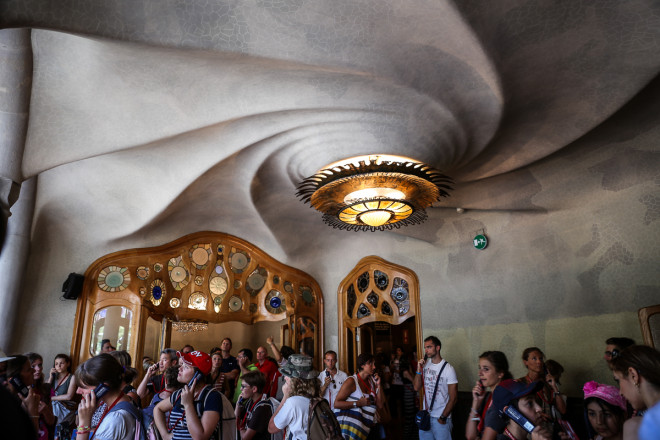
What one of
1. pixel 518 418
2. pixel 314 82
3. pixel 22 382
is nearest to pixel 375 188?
pixel 314 82

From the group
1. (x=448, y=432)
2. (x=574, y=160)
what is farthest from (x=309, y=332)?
(x=574, y=160)

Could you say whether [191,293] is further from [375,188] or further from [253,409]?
[253,409]

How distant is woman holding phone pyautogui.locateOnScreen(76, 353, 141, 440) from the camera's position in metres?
2.66

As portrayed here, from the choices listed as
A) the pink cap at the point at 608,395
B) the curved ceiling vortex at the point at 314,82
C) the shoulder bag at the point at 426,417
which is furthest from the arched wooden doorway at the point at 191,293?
the pink cap at the point at 608,395

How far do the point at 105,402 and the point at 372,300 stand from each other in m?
7.03

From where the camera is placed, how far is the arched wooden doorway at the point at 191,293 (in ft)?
25.5

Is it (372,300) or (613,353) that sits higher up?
(372,300)

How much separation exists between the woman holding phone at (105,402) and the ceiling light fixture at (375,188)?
3.61 m

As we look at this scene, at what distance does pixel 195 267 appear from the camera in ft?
29.2

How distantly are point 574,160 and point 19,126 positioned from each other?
694 centimetres

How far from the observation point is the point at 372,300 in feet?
31.0

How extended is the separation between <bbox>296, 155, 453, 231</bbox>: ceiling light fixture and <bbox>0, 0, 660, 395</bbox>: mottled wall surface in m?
0.27

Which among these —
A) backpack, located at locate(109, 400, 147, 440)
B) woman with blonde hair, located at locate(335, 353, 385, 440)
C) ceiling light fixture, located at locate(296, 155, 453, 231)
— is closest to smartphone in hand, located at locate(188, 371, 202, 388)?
backpack, located at locate(109, 400, 147, 440)

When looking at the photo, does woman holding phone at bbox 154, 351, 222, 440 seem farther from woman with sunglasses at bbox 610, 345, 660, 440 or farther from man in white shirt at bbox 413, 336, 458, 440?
man in white shirt at bbox 413, 336, 458, 440
